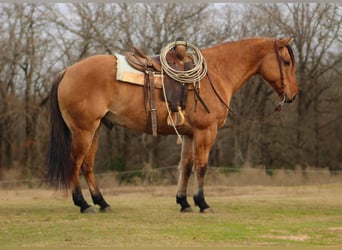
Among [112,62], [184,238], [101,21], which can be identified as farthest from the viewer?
[101,21]

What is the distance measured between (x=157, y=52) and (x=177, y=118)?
19039 mm

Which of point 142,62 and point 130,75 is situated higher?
point 142,62

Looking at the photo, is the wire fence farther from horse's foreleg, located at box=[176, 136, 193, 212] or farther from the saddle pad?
the saddle pad

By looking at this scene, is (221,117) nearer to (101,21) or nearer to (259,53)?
(259,53)

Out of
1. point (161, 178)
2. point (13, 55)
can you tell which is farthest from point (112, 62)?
point (13, 55)

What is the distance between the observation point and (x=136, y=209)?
10898 mm

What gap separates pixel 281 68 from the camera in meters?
10.8

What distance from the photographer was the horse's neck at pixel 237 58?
10.8 metres

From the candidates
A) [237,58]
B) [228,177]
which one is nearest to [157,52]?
[228,177]

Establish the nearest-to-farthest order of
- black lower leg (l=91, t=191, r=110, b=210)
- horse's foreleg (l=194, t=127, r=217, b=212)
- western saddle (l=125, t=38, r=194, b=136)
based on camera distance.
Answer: western saddle (l=125, t=38, r=194, b=136) → horse's foreleg (l=194, t=127, r=217, b=212) → black lower leg (l=91, t=191, r=110, b=210)

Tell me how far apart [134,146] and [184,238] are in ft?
75.1

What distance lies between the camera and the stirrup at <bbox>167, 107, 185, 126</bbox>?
10070 mm

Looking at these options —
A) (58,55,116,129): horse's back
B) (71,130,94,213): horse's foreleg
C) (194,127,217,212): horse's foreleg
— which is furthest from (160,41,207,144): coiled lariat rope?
(71,130,94,213): horse's foreleg

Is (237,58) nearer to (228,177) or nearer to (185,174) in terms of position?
(185,174)
